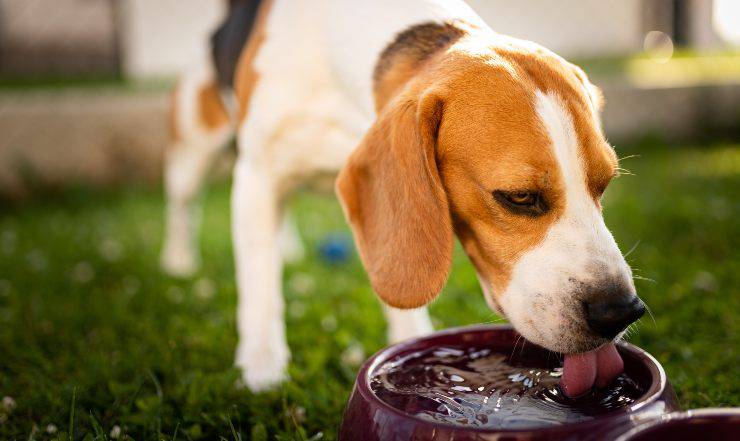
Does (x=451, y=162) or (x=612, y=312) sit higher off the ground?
(x=451, y=162)

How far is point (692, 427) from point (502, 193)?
856 millimetres

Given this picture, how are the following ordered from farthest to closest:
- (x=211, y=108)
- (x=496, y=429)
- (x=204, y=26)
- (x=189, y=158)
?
(x=204, y=26), (x=189, y=158), (x=211, y=108), (x=496, y=429)

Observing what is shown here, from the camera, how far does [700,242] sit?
459cm

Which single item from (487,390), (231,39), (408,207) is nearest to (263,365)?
(408,207)

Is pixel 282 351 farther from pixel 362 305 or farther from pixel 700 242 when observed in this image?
pixel 700 242

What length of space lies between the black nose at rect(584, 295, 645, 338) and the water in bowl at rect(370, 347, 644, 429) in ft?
0.56

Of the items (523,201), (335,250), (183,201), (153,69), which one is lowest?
(153,69)

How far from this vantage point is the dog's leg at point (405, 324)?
10.9 feet

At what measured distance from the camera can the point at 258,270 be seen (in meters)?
3.34

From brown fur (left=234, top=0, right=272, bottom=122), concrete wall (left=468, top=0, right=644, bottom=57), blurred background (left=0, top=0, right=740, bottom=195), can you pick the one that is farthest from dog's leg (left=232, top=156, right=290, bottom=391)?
concrete wall (left=468, top=0, right=644, bottom=57)

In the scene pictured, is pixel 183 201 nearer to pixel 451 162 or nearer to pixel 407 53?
pixel 407 53

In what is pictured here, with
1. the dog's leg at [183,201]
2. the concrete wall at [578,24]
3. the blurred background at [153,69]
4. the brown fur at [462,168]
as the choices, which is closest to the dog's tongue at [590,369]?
the brown fur at [462,168]

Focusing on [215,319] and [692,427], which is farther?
[215,319]

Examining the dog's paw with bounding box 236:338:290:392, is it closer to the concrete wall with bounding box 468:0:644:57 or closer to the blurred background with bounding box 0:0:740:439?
the blurred background with bounding box 0:0:740:439
